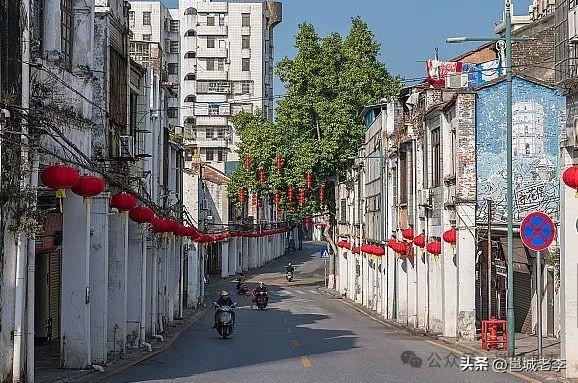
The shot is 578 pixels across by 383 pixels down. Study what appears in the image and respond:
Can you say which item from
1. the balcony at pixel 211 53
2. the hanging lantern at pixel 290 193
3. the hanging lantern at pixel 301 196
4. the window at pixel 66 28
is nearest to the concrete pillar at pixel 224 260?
A: the hanging lantern at pixel 290 193

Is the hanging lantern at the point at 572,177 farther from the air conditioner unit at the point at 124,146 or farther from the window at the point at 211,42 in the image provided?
the window at the point at 211,42

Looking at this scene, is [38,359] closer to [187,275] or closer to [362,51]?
[187,275]

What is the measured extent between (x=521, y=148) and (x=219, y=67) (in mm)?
76747

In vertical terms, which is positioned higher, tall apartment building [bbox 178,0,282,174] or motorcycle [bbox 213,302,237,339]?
tall apartment building [bbox 178,0,282,174]

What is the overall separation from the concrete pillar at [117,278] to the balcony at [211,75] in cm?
7988

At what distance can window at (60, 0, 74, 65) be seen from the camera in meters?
22.6

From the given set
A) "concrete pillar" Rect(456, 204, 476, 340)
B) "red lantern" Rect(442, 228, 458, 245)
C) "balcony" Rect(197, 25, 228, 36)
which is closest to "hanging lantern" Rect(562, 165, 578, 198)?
"concrete pillar" Rect(456, 204, 476, 340)

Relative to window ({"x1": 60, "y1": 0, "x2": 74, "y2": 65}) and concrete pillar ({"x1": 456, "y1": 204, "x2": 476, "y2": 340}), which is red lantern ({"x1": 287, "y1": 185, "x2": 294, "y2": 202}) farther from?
window ({"x1": 60, "y1": 0, "x2": 74, "y2": 65})

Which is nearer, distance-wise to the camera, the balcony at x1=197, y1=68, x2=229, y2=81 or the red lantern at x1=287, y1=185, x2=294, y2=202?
the red lantern at x1=287, y1=185, x2=294, y2=202

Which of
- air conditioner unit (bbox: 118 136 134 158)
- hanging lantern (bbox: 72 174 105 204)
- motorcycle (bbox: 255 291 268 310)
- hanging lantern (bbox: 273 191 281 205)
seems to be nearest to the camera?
hanging lantern (bbox: 72 174 105 204)

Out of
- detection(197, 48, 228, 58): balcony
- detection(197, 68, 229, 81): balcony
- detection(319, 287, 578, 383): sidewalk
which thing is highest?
detection(197, 48, 228, 58): balcony

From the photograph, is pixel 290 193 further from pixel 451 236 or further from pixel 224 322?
Result: pixel 451 236

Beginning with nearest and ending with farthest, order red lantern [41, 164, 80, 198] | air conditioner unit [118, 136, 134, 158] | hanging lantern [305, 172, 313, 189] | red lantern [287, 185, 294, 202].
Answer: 1. red lantern [41, 164, 80, 198]
2. air conditioner unit [118, 136, 134, 158]
3. hanging lantern [305, 172, 313, 189]
4. red lantern [287, 185, 294, 202]

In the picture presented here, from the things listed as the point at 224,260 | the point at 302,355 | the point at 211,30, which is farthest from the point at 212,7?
the point at 302,355
